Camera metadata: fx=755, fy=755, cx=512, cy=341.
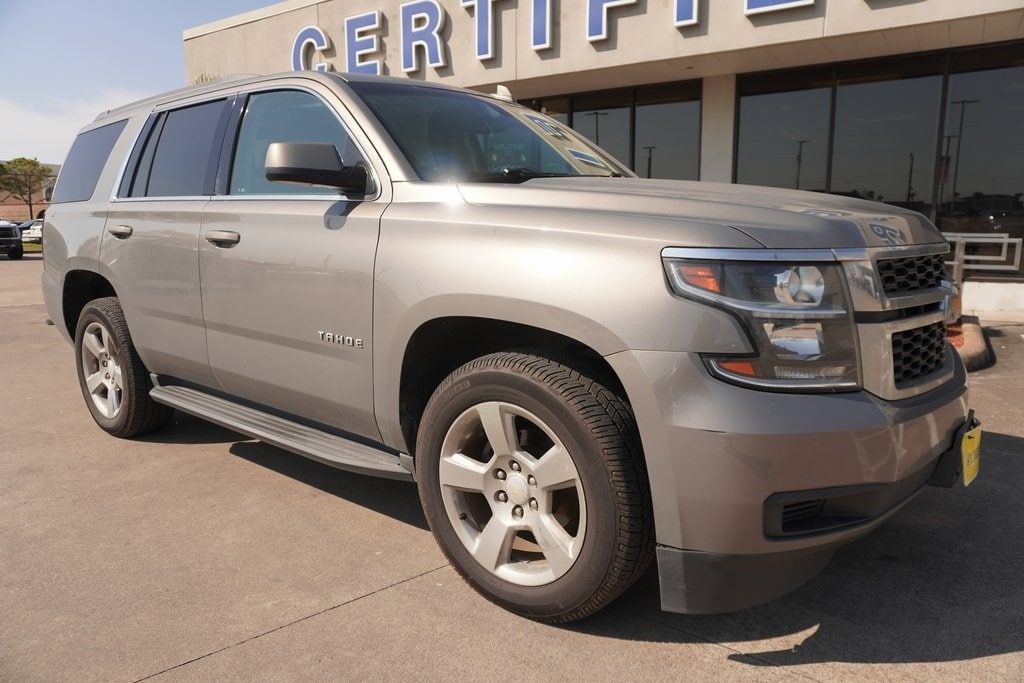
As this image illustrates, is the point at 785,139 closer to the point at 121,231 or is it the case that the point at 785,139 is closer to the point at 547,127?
the point at 547,127

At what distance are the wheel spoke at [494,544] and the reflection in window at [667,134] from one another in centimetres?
1051

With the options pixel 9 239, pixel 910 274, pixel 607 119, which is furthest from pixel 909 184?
pixel 9 239

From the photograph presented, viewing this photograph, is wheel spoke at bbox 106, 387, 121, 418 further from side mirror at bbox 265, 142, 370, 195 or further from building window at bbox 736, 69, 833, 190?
building window at bbox 736, 69, 833, 190

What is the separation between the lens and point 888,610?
2.56m

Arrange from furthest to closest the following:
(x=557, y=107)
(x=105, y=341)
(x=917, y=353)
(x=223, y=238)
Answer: (x=557, y=107) < (x=105, y=341) < (x=223, y=238) < (x=917, y=353)

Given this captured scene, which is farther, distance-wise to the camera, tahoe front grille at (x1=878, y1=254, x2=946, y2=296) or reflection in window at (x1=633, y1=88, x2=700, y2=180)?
reflection in window at (x1=633, y1=88, x2=700, y2=180)

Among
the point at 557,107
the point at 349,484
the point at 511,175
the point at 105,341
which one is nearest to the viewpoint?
the point at 511,175

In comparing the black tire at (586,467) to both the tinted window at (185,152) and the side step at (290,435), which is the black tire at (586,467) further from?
the tinted window at (185,152)

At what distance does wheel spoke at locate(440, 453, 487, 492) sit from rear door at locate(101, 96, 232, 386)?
1.66 m

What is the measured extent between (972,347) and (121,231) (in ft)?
21.2

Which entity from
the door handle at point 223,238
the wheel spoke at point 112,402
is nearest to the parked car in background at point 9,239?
the wheel spoke at point 112,402

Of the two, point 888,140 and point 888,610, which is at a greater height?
point 888,140

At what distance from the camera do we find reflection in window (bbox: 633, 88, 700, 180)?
1212 cm

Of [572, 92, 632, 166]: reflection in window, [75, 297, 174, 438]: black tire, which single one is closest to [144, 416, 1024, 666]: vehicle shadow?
[75, 297, 174, 438]: black tire
